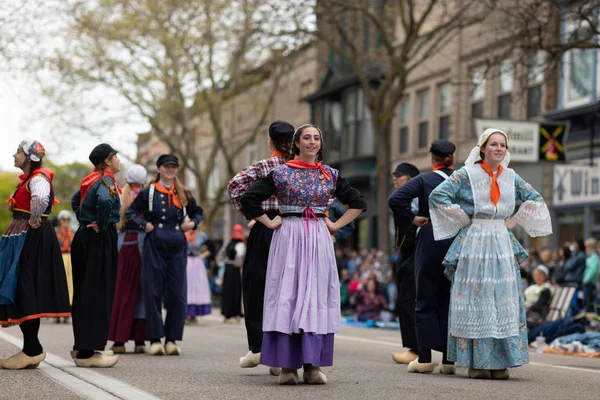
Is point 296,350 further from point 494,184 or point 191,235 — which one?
point 191,235

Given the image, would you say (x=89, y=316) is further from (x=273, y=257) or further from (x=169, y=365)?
(x=273, y=257)

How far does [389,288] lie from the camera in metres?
23.3

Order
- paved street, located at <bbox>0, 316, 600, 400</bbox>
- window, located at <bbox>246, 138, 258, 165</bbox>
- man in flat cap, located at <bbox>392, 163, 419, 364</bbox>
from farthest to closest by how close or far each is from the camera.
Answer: window, located at <bbox>246, 138, 258, 165</bbox> → man in flat cap, located at <bbox>392, 163, 419, 364</bbox> → paved street, located at <bbox>0, 316, 600, 400</bbox>

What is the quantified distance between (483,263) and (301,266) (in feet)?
5.01

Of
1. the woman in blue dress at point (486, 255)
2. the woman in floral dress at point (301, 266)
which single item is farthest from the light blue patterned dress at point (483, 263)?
the woman in floral dress at point (301, 266)

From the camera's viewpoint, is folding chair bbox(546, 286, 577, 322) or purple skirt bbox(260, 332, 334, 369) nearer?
purple skirt bbox(260, 332, 334, 369)

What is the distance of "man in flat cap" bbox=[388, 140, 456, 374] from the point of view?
9.83m

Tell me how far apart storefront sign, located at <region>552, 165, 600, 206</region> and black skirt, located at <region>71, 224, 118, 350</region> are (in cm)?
1813

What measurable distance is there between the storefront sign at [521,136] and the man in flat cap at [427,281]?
9557mm

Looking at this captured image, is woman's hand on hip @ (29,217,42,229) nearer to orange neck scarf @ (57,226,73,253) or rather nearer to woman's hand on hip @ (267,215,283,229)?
woman's hand on hip @ (267,215,283,229)

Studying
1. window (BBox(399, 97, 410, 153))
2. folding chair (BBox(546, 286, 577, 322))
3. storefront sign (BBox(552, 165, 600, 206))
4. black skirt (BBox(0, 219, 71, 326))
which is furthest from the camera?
window (BBox(399, 97, 410, 153))

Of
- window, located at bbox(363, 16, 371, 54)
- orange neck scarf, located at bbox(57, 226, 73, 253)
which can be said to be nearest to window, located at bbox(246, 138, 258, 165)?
window, located at bbox(363, 16, 371, 54)

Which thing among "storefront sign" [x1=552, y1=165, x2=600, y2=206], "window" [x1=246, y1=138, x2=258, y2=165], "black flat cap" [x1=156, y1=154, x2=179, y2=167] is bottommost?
"black flat cap" [x1=156, y1=154, x2=179, y2=167]

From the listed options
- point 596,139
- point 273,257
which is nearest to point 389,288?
point 596,139
